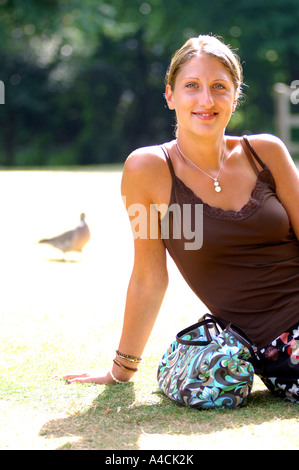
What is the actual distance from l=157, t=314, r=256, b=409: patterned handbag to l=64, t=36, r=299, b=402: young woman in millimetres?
108

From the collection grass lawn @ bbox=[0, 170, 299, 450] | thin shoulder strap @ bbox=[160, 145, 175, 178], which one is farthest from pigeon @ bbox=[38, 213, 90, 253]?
thin shoulder strap @ bbox=[160, 145, 175, 178]

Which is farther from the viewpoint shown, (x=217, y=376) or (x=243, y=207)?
(x=243, y=207)

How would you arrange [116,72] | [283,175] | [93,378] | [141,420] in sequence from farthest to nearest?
[116,72]
[93,378]
[283,175]
[141,420]

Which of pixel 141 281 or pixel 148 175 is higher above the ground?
pixel 148 175

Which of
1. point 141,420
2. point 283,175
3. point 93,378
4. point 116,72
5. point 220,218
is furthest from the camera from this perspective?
point 116,72

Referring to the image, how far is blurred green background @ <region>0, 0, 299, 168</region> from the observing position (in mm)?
24281

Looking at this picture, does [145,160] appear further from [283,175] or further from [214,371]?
[214,371]

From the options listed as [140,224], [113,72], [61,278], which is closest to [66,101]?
[113,72]

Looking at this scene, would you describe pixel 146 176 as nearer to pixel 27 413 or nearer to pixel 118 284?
pixel 27 413

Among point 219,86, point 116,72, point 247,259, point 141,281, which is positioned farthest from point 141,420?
point 116,72

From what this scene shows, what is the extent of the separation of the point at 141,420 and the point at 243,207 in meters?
0.82

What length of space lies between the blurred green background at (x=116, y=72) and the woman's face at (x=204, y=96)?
70.5 ft

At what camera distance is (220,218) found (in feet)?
8.38

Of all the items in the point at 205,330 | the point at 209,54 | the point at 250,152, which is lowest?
the point at 205,330
